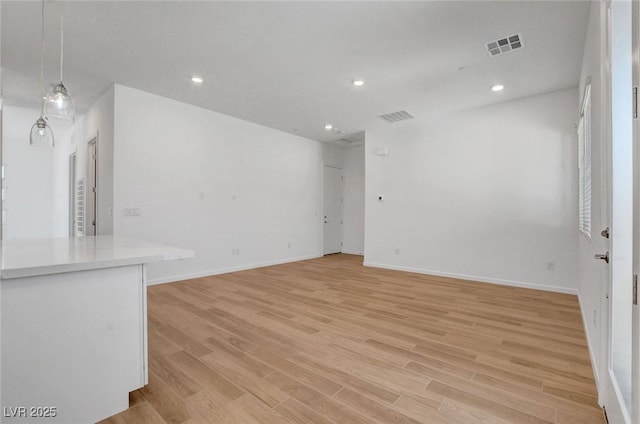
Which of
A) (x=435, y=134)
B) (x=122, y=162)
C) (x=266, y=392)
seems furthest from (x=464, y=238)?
(x=122, y=162)

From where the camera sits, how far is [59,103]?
2.24 meters

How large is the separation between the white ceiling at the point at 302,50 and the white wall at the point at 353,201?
10.6 ft

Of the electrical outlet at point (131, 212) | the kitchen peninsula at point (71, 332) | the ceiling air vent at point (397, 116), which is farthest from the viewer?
the ceiling air vent at point (397, 116)

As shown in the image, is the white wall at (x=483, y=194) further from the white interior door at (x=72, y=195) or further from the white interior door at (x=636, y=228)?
the white interior door at (x=72, y=195)

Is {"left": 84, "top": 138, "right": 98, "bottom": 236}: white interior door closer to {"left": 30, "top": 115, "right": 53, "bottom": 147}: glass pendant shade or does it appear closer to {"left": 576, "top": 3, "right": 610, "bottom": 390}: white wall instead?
{"left": 30, "top": 115, "right": 53, "bottom": 147}: glass pendant shade

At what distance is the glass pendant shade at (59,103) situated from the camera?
7.27 feet

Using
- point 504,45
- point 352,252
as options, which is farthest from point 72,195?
point 504,45

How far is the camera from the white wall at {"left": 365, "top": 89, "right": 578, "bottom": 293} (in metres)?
4.16

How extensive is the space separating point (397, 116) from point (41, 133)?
4.95 m

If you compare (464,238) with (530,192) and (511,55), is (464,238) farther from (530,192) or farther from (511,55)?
(511,55)

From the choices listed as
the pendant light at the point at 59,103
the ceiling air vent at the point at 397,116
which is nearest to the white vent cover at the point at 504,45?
the ceiling air vent at the point at 397,116

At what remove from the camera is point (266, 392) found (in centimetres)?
181

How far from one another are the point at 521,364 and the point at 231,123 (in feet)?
17.8

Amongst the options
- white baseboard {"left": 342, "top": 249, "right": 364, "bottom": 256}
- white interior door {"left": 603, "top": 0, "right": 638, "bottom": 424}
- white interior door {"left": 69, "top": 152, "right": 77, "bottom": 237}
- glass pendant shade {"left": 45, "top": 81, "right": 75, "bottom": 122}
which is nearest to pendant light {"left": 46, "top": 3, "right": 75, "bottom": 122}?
glass pendant shade {"left": 45, "top": 81, "right": 75, "bottom": 122}
